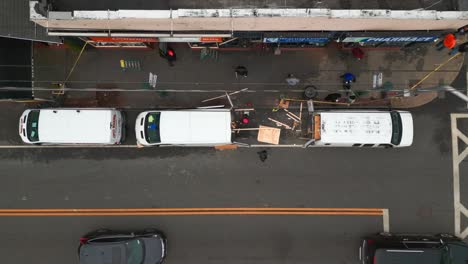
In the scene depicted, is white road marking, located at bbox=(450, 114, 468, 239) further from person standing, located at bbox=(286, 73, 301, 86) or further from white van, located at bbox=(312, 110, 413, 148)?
person standing, located at bbox=(286, 73, 301, 86)

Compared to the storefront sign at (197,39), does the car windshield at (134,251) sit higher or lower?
lower

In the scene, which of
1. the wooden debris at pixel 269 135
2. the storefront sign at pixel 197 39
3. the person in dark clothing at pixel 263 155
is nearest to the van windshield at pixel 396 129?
the wooden debris at pixel 269 135

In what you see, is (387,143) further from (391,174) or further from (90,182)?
(90,182)

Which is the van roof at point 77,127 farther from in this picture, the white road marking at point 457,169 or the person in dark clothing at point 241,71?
the white road marking at point 457,169

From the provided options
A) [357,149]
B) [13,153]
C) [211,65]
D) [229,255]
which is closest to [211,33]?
[211,65]

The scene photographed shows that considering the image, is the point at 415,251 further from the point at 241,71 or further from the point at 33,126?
the point at 33,126
